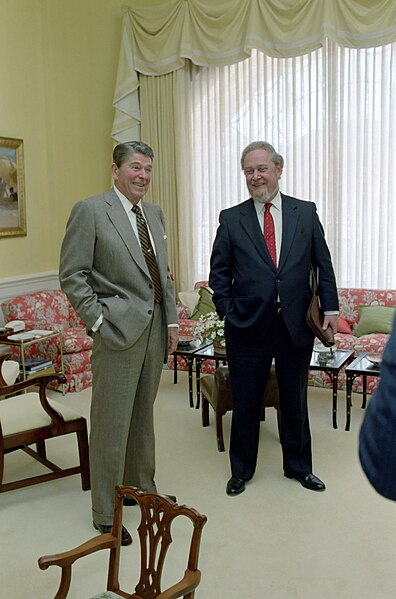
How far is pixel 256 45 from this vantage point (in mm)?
6461

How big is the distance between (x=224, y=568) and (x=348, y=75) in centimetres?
508

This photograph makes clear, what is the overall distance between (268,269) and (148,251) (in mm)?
691

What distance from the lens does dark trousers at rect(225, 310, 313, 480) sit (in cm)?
351

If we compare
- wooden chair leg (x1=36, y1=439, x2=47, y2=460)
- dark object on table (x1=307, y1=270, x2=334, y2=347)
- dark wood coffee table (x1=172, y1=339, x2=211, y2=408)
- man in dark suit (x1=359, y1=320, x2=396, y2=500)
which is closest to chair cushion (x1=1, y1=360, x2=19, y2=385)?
wooden chair leg (x1=36, y1=439, x2=47, y2=460)

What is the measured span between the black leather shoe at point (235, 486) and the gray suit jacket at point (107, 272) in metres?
1.21

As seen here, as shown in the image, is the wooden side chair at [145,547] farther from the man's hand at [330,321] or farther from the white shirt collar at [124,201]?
the man's hand at [330,321]

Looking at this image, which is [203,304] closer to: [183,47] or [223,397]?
[223,397]

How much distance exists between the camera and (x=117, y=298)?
9.96 ft

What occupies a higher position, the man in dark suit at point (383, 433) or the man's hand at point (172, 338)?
the man in dark suit at point (383, 433)

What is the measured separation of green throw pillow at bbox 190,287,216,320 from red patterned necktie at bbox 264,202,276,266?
312 centimetres

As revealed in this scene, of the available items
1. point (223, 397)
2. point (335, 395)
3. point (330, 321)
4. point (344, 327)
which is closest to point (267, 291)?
point (330, 321)

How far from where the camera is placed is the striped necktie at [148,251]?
318cm

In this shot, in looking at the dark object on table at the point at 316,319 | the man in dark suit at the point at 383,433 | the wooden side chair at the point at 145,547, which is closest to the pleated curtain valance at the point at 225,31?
the dark object on table at the point at 316,319

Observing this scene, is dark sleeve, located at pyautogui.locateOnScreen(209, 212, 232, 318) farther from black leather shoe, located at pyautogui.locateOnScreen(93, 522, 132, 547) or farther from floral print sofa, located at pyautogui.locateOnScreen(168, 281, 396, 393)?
floral print sofa, located at pyautogui.locateOnScreen(168, 281, 396, 393)
